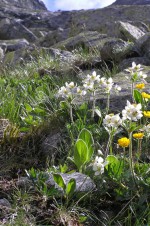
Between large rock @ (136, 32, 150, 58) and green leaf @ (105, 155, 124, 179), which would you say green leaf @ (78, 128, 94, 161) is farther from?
large rock @ (136, 32, 150, 58)

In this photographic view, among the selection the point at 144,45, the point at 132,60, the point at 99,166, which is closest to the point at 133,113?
the point at 99,166

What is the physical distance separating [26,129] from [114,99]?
76cm

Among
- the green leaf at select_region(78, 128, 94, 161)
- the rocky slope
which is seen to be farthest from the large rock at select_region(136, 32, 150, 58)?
the green leaf at select_region(78, 128, 94, 161)

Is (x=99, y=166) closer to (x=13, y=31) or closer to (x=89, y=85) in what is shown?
(x=89, y=85)

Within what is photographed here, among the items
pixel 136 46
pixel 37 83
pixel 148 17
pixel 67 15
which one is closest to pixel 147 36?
pixel 136 46

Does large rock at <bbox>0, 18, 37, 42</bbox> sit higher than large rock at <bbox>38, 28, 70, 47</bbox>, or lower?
lower

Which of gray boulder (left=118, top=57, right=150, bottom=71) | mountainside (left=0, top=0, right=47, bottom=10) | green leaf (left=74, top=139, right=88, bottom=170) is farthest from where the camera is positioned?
mountainside (left=0, top=0, right=47, bottom=10)

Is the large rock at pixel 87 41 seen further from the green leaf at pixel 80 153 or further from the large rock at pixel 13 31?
the large rock at pixel 13 31

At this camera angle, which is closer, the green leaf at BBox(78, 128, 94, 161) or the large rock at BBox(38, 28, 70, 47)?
the green leaf at BBox(78, 128, 94, 161)

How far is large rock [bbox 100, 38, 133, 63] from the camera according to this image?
6.02m

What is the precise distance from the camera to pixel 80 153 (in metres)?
2.12

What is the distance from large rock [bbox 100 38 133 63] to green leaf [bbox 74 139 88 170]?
13.4ft

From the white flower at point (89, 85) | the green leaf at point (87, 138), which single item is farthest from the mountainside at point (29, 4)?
the green leaf at point (87, 138)

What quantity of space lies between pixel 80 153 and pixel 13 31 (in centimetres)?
1757
